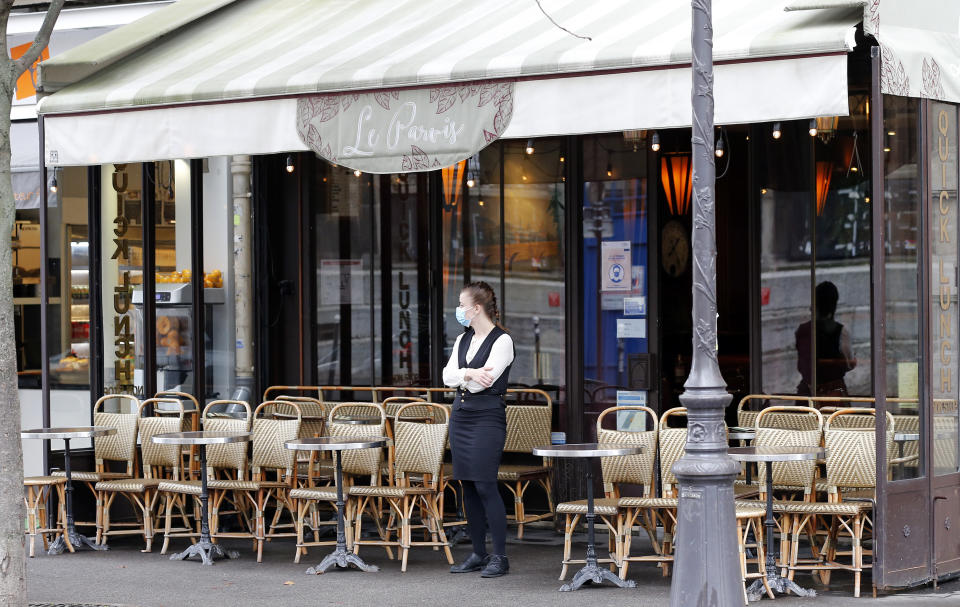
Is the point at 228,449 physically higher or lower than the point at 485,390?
lower

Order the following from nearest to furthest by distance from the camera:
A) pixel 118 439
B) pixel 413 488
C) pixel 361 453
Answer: pixel 413 488 → pixel 361 453 → pixel 118 439

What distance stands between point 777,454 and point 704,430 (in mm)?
1341

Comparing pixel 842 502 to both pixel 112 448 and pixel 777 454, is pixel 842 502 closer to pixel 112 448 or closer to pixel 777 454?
pixel 777 454

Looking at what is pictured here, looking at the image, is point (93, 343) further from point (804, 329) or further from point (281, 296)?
point (804, 329)

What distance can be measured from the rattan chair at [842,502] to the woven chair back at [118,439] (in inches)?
193

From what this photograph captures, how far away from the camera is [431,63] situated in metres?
8.53

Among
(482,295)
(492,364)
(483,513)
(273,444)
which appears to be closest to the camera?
(492,364)

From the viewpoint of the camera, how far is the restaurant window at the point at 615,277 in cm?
1088

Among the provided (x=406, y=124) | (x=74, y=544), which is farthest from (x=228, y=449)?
(x=406, y=124)

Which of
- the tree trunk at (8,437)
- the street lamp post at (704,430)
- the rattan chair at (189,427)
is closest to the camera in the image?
the street lamp post at (704,430)

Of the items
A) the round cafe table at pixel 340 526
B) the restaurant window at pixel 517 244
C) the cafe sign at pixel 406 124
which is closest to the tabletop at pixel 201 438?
the round cafe table at pixel 340 526

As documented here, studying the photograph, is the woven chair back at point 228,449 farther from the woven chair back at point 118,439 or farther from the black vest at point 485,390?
the black vest at point 485,390

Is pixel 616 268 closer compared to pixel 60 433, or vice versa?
pixel 60 433

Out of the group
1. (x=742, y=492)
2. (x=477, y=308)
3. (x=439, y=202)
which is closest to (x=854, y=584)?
(x=742, y=492)
